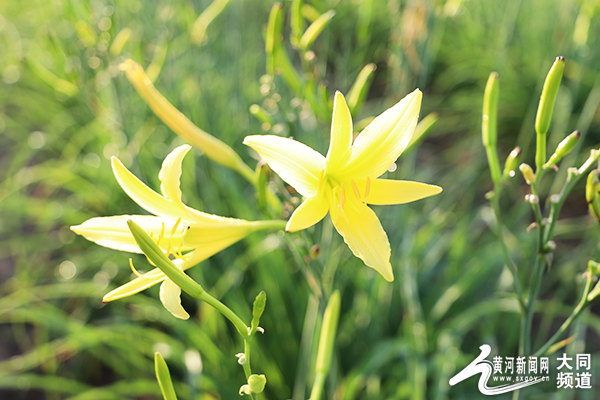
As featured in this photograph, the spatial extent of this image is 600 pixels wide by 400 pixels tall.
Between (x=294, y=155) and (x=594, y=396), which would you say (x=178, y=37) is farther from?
(x=594, y=396)

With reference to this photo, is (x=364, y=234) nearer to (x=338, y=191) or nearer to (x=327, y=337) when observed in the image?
(x=338, y=191)

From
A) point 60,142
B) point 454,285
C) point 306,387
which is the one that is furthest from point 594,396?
point 60,142

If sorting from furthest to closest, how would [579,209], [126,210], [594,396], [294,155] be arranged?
[579,209]
[126,210]
[594,396]
[294,155]

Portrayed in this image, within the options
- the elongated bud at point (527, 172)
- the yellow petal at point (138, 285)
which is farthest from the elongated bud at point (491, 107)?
the yellow petal at point (138, 285)

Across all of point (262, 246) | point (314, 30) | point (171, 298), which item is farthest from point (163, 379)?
point (262, 246)

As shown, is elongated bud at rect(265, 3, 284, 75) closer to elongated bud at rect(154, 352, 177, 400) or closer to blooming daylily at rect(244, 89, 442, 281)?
blooming daylily at rect(244, 89, 442, 281)

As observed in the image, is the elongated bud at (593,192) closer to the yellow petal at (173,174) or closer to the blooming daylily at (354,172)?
the blooming daylily at (354,172)
